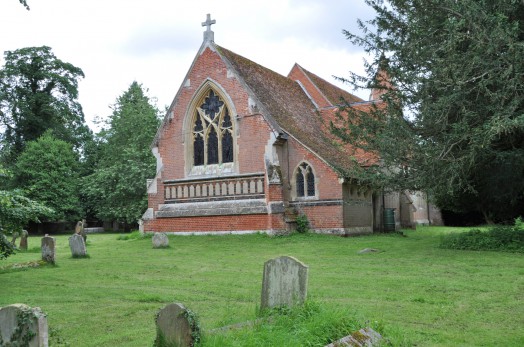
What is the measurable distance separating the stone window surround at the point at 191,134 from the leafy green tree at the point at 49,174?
68.6ft

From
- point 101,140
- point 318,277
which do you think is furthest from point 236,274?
point 101,140

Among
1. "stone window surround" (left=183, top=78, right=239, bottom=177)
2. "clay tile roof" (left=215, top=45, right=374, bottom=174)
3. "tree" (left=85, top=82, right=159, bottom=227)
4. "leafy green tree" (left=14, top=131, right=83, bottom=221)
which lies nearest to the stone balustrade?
"stone window surround" (left=183, top=78, right=239, bottom=177)

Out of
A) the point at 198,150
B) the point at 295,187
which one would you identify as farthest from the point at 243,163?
the point at 198,150

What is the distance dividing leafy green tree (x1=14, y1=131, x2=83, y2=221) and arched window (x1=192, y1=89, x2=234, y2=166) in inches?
841

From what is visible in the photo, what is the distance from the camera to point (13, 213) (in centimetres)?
1170

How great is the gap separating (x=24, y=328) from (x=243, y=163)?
1915cm

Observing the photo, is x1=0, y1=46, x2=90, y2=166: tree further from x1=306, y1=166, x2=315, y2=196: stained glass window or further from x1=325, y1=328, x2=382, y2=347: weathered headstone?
x1=325, y1=328, x2=382, y2=347: weathered headstone

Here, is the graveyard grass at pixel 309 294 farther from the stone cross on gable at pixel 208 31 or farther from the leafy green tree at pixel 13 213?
the stone cross on gable at pixel 208 31

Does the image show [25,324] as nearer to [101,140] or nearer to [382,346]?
[382,346]

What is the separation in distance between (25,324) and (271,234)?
56.3 ft

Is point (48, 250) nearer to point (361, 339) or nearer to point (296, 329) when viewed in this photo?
point (296, 329)

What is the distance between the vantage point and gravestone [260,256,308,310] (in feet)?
23.3

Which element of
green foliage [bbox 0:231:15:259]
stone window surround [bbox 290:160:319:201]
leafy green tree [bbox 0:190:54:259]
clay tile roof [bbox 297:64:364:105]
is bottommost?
green foliage [bbox 0:231:15:259]

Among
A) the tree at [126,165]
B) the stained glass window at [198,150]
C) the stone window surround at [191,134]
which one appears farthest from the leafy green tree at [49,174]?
the stained glass window at [198,150]
